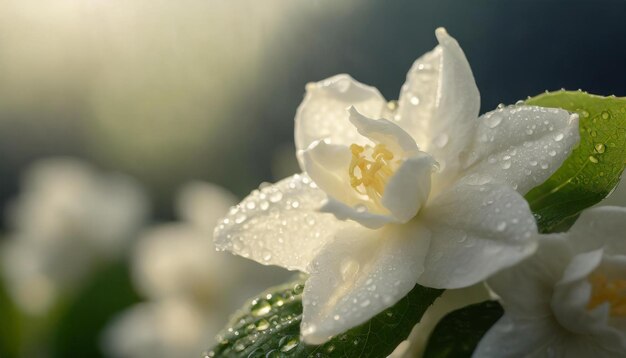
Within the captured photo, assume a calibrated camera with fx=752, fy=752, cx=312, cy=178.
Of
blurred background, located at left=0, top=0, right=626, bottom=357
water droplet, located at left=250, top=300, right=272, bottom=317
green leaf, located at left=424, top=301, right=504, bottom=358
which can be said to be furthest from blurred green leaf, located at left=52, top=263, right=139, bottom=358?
green leaf, located at left=424, top=301, right=504, bottom=358

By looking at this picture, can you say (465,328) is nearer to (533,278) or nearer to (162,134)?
(533,278)

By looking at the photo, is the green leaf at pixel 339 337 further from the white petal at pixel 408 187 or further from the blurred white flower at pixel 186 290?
the blurred white flower at pixel 186 290

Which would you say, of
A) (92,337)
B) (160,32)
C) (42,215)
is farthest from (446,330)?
(160,32)

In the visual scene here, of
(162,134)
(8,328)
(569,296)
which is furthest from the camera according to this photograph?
(162,134)

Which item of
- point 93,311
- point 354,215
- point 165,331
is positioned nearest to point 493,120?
point 354,215

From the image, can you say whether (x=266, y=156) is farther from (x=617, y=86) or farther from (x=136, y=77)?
(x=617, y=86)

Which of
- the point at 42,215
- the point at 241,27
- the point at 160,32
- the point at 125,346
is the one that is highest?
the point at 160,32
